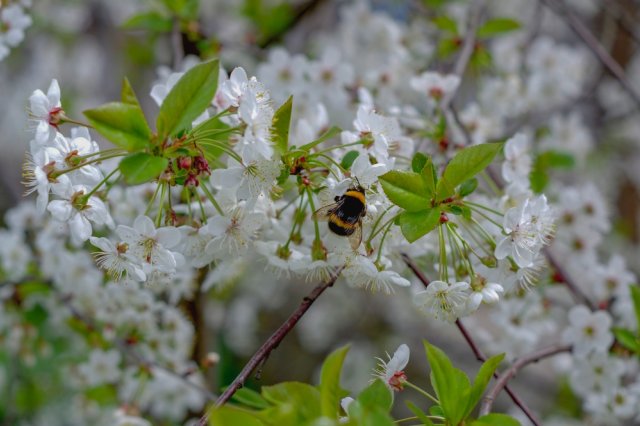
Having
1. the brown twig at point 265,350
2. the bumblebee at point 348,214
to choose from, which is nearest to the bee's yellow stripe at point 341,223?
the bumblebee at point 348,214

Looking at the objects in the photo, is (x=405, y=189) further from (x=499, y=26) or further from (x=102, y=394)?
(x=102, y=394)

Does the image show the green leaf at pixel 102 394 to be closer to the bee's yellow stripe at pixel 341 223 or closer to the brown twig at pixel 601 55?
the bee's yellow stripe at pixel 341 223

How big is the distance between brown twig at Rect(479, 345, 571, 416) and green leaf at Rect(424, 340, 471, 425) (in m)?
0.07

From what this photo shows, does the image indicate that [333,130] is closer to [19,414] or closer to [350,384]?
[19,414]

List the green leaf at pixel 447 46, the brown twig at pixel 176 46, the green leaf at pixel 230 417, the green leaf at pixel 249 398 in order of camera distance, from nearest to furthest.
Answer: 1. the green leaf at pixel 230 417
2. the green leaf at pixel 249 398
3. the brown twig at pixel 176 46
4. the green leaf at pixel 447 46

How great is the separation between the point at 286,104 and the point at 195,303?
5.56 ft

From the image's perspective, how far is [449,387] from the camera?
114 centimetres

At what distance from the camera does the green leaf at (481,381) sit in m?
1.13

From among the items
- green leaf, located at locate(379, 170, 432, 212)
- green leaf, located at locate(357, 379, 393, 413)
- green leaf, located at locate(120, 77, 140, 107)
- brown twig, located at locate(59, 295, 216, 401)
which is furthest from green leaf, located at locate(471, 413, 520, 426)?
brown twig, located at locate(59, 295, 216, 401)

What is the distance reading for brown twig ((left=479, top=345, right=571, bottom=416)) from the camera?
1.26m

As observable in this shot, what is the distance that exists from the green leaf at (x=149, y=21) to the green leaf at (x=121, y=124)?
133 centimetres


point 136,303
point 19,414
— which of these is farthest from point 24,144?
point 136,303

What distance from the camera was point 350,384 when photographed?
463 cm

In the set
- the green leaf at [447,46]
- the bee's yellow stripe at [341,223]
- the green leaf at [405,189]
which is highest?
the green leaf at [447,46]
